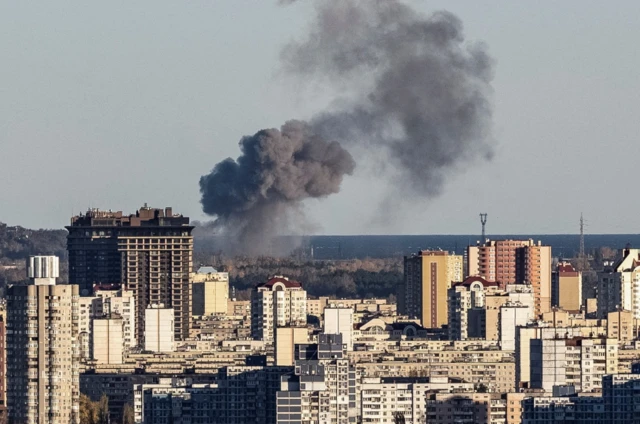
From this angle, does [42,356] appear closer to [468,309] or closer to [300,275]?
[468,309]

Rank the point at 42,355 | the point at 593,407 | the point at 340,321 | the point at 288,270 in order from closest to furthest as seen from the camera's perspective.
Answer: the point at 42,355 < the point at 593,407 < the point at 340,321 < the point at 288,270

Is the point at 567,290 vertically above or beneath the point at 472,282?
beneath

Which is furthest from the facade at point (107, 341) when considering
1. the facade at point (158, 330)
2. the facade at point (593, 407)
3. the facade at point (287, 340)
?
the facade at point (593, 407)

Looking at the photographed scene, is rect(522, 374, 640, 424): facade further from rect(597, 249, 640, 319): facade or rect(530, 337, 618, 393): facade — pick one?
rect(597, 249, 640, 319): facade

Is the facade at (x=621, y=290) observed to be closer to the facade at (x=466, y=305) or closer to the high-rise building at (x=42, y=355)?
the facade at (x=466, y=305)

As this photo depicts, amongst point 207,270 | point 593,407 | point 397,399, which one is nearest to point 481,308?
point 207,270

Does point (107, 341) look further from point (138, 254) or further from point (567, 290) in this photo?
point (567, 290)

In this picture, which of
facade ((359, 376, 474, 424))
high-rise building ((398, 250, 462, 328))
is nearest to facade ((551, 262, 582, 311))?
high-rise building ((398, 250, 462, 328))
